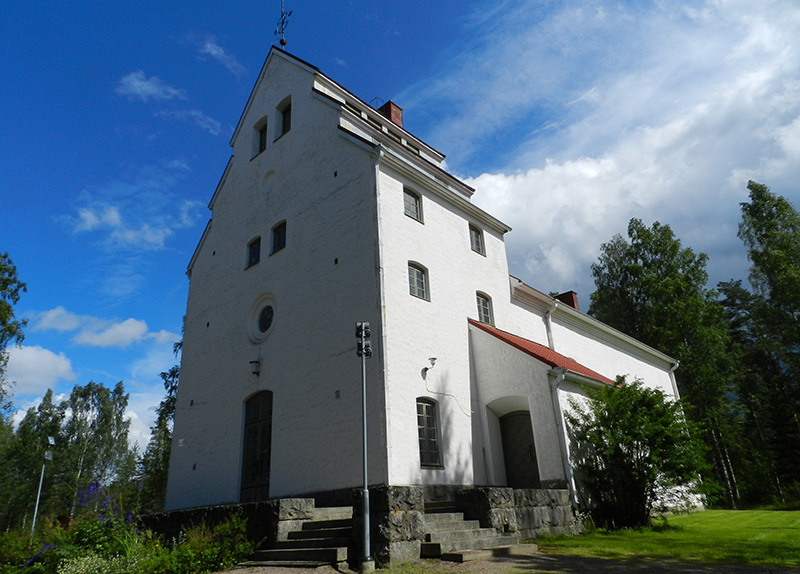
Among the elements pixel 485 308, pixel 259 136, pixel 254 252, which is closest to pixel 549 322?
pixel 485 308

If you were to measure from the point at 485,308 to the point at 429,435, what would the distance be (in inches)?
207

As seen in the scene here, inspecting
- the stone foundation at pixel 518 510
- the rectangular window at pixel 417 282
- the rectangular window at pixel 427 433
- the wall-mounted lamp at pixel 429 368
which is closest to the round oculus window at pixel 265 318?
the rectangular window at pixel 417 282

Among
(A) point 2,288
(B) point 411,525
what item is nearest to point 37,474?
(A) point 2,288

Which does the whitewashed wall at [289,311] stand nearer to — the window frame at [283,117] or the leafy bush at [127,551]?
the window frame at [283,117]

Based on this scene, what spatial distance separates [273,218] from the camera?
16.3m

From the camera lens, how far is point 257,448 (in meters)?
13.9

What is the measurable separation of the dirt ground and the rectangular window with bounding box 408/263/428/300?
281 inches

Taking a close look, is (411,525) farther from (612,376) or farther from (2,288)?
(2,288)

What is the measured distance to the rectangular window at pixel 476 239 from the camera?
54.3 feet

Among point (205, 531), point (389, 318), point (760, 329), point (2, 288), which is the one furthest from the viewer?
point (760, 329)

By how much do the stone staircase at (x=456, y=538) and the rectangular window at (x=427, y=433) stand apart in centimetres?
241

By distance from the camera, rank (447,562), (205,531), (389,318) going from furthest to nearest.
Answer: (389,318) → (205,531) → (447,562)

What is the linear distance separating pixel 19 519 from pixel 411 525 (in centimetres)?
5925

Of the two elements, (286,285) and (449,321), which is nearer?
(449,321)
